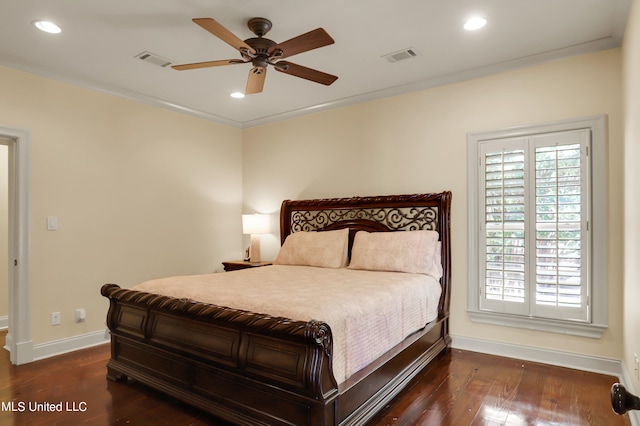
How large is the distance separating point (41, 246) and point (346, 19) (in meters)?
3.37

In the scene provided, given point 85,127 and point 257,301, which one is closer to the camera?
point 257,301

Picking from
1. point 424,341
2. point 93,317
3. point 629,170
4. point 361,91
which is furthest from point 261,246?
point 629,170

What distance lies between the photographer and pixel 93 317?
3904mm

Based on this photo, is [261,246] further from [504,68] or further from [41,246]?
[504,68]

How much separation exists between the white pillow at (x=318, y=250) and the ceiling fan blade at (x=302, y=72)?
1724 mm

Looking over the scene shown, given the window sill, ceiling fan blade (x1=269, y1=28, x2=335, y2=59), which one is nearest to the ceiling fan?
ceiling fan blade (x1=269, y1=28, x2=335, y2=59)

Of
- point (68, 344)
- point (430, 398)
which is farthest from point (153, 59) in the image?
point (430, 398)

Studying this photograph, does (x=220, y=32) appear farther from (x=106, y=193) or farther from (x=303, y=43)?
(x=106, y=193)

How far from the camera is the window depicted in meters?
3.05

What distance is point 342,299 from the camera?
2312 millimetres

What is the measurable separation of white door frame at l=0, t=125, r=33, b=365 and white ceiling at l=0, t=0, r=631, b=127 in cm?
76

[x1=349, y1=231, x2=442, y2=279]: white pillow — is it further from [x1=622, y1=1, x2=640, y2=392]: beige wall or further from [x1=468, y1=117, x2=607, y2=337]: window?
[x1=622, y1=1, x2=640, y2=392]: beige wall

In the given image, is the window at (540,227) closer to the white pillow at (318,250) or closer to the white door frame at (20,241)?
the white pillow at (318,250)

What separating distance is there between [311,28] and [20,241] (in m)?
3.16
